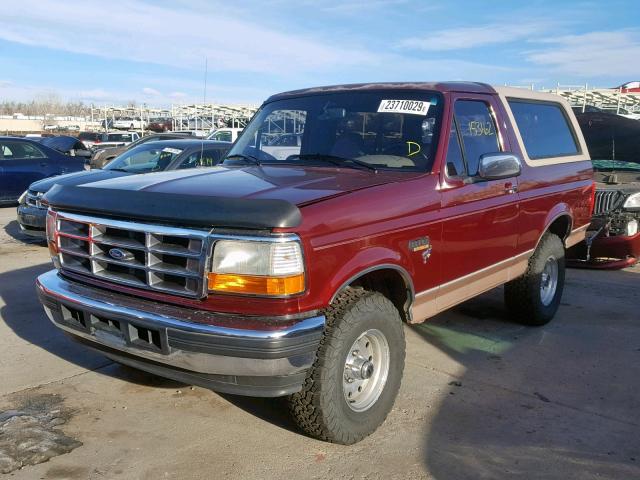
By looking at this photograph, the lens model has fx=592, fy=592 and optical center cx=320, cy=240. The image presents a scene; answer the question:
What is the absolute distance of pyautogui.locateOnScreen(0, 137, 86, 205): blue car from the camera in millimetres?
11461

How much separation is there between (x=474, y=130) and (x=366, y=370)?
2.05m

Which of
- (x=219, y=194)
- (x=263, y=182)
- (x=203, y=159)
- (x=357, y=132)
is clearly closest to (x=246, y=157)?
(x=357, y=132)

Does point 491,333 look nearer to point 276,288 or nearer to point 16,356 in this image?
point 276,288

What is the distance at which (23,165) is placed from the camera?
11.6 meters

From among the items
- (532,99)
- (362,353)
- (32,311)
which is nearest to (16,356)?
(32,311)

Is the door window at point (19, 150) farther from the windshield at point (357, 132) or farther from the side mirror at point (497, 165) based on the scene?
the side mirror at point (497, 165)

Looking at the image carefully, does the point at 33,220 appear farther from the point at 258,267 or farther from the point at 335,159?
the point at 258,267

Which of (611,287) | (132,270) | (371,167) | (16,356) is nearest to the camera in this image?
(132,270)

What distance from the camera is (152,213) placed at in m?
2.95

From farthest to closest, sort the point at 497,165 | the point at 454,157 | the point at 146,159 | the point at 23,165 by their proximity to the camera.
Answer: the point at 23,165
the point at 146,159
the point at 454,157
the point at 497,165

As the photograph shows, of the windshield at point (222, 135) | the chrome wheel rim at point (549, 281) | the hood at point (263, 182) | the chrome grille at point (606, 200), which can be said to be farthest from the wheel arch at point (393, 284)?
the windshield at point (222, 135)

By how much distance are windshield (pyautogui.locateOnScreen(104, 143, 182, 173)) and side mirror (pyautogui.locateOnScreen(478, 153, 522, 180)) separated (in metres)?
5.57

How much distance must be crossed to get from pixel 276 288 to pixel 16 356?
277 centimetres

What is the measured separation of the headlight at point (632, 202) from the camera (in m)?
7.40
